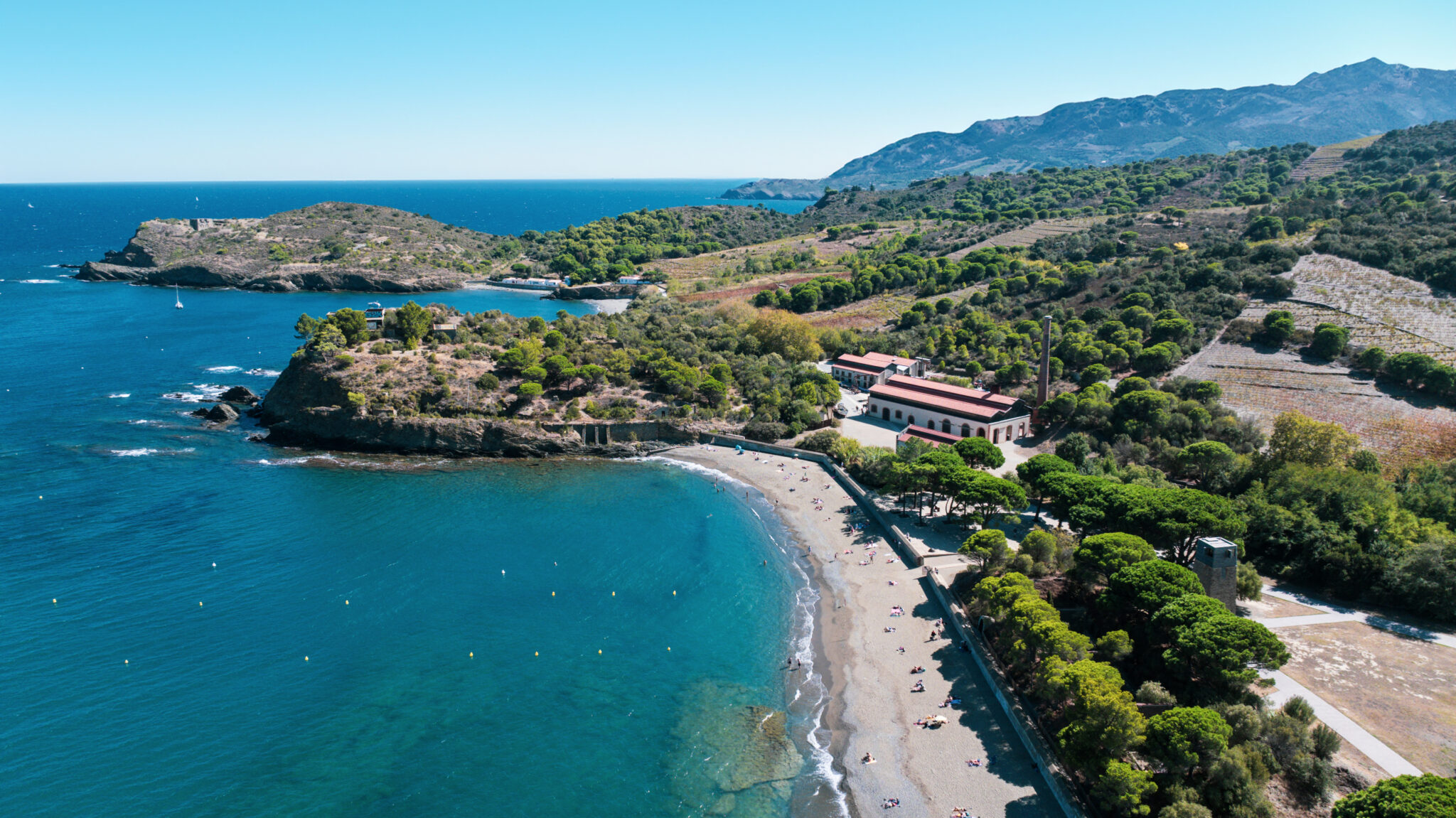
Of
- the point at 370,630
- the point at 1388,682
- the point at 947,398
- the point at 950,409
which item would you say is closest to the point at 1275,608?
the point at 1388,682

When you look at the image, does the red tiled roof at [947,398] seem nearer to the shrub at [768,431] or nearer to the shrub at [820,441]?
the shrub at [820,441]

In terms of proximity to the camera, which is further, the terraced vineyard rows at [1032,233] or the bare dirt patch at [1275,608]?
the terraced vineyard rows at [1032,233]

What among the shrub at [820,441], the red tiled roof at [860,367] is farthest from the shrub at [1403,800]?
the red tiled roof at [860,367]

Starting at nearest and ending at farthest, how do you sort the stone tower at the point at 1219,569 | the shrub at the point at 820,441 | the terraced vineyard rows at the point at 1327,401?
the stone tower at the point at 1219,569, the terraced vineyard rows at the point at 1327,401, the shrub at the point at 820,441

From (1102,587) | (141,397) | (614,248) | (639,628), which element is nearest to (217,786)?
(639,628)

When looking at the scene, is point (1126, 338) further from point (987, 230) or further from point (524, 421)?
point (987, 230)

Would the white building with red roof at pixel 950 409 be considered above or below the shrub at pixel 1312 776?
above
